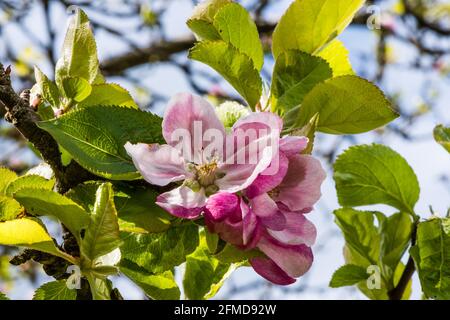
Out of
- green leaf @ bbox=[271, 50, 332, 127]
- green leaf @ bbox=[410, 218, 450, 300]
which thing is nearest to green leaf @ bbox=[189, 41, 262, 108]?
green leaf @ bbox=[271, 50, 332, 127]

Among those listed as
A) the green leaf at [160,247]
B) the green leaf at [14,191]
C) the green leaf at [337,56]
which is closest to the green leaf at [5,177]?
the green leaf at [14,191]

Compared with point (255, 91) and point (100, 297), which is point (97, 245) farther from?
point (255, 91)

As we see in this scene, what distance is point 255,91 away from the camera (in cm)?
64

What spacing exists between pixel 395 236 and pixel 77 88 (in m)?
0.45

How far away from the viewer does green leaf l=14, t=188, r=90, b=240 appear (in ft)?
1.72

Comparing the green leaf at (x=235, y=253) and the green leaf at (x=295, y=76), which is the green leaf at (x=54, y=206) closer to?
the green leaf at (x=235, y=253)

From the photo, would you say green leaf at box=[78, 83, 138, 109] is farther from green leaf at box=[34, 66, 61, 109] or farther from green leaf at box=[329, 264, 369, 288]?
green leaf at box=[329, 264, 369, 288]

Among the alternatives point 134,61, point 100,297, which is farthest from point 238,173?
point 134,61

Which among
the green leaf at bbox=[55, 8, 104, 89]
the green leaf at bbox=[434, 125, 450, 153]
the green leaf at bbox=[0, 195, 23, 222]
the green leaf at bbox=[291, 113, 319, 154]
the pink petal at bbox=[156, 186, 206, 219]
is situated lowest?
the pink petal at bbox=[156, 186, 206, 219]

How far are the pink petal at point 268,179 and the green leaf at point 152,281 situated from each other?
5.3 inches

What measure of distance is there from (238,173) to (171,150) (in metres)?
0.06

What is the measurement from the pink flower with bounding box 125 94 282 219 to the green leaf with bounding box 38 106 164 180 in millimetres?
27

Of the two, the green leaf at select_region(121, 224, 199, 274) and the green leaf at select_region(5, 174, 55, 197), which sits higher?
the green leaf at select_region(5, 174, 55, 197)

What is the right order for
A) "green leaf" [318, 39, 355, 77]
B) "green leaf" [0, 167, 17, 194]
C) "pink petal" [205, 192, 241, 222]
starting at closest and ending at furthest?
1. "pink petal" [205, 192, 241, 222]
2. "green leaf" [0, 167, 17, 194]
3. "green leaf" [318, 39, 355, 77]
